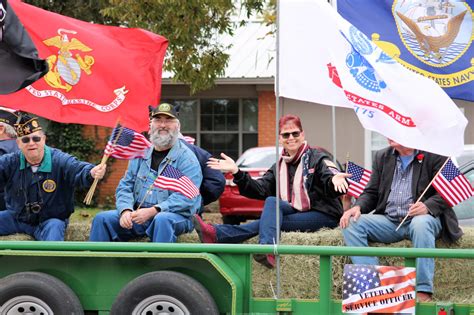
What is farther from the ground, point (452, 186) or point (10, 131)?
point (10, 131)

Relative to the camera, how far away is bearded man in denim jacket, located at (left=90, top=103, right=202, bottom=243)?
709cm

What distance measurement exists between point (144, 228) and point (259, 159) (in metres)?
9.27

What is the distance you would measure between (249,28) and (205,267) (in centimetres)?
1858

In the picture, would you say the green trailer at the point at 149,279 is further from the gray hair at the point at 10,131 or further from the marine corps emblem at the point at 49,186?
the gray hair at the point at 10,131

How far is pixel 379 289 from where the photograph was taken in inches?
231

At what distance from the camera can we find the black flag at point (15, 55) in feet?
23.2

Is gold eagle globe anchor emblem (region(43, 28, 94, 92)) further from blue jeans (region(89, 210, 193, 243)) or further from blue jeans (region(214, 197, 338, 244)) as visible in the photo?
blue jeans (region(214, 197, 338, 244))

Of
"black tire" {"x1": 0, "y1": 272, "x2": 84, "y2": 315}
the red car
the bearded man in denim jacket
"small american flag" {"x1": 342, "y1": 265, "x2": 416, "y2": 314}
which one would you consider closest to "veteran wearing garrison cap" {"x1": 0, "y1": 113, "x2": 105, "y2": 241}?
the bearded man in denim jacket

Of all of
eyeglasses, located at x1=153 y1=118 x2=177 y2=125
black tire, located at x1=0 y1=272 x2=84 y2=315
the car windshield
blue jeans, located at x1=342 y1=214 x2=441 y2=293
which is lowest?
black tire, located at x1=0 y1=272 x2=84 y2=315

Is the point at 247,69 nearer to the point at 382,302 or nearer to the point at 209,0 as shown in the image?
the point at 209,0

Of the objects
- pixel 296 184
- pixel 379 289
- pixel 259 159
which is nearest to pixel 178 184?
pixel 296 184

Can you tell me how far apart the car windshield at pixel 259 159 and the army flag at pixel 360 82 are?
370 inches

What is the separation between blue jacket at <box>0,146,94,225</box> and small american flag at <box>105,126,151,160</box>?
0.31 m

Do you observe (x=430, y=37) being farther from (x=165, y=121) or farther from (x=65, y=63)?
(x=65, y=63)
